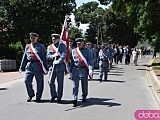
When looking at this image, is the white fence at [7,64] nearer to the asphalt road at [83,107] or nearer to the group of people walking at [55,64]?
the asphalt road at [83,107]

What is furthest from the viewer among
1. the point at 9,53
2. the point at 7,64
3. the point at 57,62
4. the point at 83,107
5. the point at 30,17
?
the point at 30,17

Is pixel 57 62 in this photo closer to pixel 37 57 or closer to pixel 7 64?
pixel 37 57

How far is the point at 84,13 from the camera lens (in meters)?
101

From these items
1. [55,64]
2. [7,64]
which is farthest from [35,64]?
[7,64]

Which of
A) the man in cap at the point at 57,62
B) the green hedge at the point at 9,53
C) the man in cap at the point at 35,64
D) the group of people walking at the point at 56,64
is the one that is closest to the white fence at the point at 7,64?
the green hedge at the point at 9,53

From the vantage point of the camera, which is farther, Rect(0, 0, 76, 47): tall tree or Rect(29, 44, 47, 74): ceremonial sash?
Rect(0, 0, 76, 47): tall tree

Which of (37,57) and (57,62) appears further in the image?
(37,57)

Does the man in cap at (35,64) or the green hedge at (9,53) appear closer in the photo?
the man in cap at (35,64)

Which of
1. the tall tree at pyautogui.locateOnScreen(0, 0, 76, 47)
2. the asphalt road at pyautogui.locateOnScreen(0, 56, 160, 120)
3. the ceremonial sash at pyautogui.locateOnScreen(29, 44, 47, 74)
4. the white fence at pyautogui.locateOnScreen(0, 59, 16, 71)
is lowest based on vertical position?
the asphalt road at pyautogui.locateOnScreen(0, 56, 160, 120)

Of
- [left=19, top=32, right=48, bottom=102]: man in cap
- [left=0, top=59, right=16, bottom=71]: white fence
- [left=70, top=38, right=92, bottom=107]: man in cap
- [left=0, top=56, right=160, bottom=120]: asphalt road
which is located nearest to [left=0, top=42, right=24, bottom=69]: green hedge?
[left=0, top=59, right=16, bottom=71]: white fence

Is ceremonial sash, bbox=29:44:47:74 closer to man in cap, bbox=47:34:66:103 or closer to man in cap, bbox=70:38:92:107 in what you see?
man in cap, bbox=47:34:66:103

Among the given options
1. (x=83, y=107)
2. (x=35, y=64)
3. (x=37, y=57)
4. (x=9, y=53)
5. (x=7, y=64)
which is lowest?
(x=83, y=107)

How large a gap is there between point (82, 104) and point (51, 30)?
24.8 metres

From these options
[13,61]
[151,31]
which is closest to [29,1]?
[13,61]
